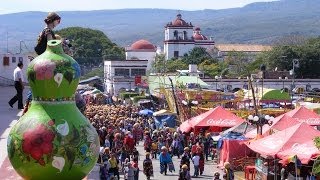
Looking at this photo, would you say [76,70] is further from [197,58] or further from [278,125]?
[197,58]

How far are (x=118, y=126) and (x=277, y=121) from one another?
271 inches

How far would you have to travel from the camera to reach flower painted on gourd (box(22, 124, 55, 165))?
6.19 meters

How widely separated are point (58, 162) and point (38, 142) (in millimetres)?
218

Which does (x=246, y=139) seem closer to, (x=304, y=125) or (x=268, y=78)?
(x=304, y=125)

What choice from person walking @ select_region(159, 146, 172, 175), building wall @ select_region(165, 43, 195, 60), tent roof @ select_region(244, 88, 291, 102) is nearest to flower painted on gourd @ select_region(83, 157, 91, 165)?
person walking @ select_region(159, 146, 172, 175)

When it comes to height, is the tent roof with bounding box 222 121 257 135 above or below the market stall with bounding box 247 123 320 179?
below

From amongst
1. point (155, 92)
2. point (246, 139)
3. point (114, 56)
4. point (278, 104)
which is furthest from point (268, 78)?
point (246, 139)

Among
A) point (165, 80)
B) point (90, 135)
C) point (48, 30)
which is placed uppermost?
point (48, 30)

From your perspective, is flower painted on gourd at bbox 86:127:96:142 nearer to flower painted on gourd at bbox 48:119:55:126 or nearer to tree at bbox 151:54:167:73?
flower painted on gourd at bbox 48:119:55:126

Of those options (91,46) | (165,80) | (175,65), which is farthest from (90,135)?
(91,46)

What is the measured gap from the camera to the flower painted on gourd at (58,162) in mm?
6220

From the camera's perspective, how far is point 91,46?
123562 mm

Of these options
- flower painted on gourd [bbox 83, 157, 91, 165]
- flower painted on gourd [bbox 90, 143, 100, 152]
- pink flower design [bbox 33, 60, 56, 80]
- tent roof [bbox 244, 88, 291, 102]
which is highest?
pink flower design [bbox 33, 60, 56, 80]

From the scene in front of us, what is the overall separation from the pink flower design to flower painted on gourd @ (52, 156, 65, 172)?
636mm
